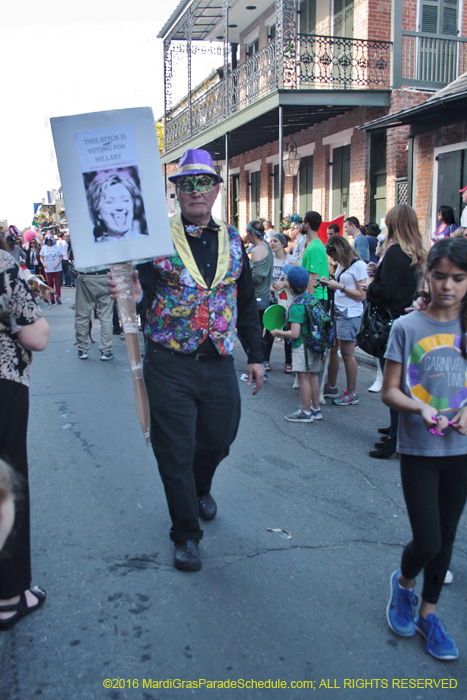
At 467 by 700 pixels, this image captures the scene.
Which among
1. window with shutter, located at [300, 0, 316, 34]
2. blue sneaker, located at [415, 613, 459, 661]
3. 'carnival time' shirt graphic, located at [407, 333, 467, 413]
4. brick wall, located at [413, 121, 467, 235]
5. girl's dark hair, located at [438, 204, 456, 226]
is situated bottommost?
blue sneaker, located at [415, 613, 459, 661]

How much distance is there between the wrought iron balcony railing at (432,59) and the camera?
14.4m

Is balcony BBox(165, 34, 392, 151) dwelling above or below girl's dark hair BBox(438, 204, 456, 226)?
above

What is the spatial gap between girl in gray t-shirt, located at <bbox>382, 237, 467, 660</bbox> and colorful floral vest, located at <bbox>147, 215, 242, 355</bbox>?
99 centimetres

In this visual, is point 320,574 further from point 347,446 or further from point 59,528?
point 347,446

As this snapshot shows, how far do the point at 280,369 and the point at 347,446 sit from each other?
3.34 metres

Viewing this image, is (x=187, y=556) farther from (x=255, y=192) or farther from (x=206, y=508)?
(x=255, y=192)

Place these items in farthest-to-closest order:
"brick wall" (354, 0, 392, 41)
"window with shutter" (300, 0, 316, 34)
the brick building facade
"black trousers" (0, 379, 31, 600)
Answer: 1. "window with shutter" (300, 0, 316, 34)
2. "brick wall" (354, 0, 392, 41)
3. the brick building facade
4. "black trousers" (0, 379, 31, 600)

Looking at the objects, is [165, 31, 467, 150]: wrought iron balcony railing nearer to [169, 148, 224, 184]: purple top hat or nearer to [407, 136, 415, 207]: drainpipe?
[407, 136, 415, 207]: drainpipe

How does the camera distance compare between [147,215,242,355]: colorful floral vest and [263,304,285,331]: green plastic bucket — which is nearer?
Result: [147,215,242,355]: colorful floral vest

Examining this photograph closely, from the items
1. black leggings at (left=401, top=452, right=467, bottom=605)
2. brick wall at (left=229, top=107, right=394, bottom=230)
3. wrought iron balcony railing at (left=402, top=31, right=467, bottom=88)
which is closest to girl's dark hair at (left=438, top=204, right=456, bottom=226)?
brick wall at (left=229, top=107, right=394, bottom=230)

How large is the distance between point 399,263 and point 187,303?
2.30 m

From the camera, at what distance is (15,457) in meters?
2.77

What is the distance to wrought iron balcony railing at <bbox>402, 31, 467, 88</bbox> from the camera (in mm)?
14375

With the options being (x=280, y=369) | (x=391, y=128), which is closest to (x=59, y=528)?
→ (x=280, y=369)
